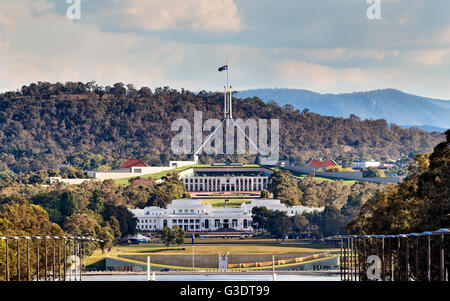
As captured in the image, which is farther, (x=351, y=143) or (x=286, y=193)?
(x=351, y=143)

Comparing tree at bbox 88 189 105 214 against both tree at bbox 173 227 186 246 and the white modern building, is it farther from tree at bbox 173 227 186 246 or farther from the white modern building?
the white modern building

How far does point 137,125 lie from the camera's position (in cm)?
16225

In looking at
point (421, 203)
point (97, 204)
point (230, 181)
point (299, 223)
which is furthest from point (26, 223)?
point (230, 181)

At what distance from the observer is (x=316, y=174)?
367 feet

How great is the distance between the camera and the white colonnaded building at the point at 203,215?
81812mm

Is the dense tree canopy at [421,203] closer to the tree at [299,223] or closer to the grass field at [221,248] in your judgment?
the grass field at [221,248]

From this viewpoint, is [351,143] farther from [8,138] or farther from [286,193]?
[286,193]
